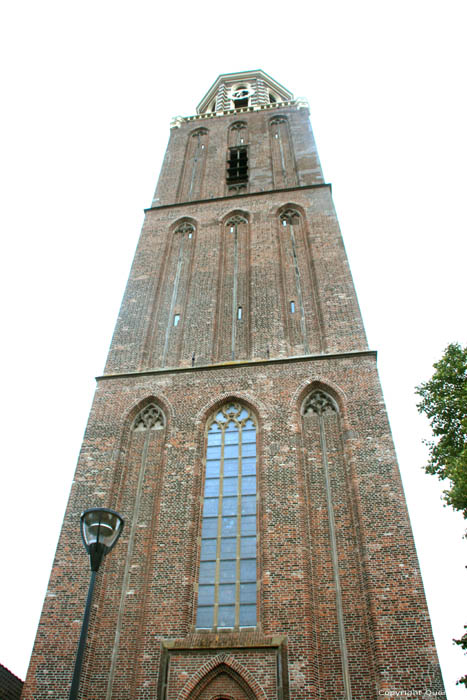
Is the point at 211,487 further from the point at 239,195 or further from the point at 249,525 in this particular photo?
the point at 239,195

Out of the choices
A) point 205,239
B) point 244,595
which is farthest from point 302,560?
point 205,239

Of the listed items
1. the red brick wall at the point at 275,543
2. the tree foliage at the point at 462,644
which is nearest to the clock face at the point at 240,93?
the red brick wall at the point at 275,543

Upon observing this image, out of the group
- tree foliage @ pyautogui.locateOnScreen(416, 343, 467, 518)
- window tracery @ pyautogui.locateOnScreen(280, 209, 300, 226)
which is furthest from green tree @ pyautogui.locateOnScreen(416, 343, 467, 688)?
window tracery @ pyautogui.locateOnScreen(280, 209, 300, 226)

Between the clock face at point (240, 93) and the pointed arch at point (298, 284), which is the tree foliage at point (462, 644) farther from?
the clock face at point (240, 93)

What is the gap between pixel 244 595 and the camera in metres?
12.3

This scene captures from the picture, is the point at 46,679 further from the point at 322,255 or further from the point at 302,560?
the point at 322,255

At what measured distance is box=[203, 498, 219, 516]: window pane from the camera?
13.9 metres

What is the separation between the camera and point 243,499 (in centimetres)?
1394

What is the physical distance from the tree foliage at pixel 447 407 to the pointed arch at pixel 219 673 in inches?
249

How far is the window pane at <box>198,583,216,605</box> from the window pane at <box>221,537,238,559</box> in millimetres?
747

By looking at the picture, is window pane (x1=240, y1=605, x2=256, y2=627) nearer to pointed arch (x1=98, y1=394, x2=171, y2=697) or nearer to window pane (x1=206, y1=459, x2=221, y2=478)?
pointed arch (x1=98, y1=394, x2=171, y2=697)

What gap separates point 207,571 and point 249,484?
2.31 m

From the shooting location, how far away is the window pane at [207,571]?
12.7 metres

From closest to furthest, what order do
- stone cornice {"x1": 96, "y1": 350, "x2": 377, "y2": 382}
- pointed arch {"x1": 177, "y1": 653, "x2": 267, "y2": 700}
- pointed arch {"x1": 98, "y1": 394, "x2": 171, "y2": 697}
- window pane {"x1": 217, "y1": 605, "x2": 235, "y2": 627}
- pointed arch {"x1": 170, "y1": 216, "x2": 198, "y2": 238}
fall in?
pointed arch {"x1": 177, "y1": 653, "x2": 267, "y2": 700} → pointed arch {"x1": 98, "y1": 394, "x2": 171, "y2": 697} → window pane {"x1": 217, "y1": 605, "x2": 235, "y2": 627} → stone cornice {"x1": 96, "y1": 350, "x2": 377, "y2": 382} → pointed arch {"x1": 170, "y1": 216, "x2": 198, "y2": 238}
